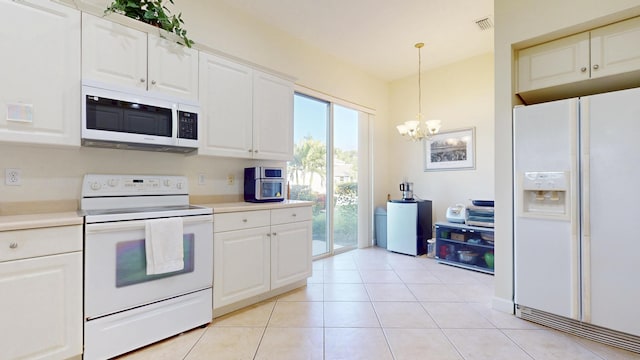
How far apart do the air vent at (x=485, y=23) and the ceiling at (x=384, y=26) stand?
0.15ft

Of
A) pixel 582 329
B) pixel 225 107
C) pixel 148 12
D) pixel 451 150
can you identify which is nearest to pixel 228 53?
pixel 225 107

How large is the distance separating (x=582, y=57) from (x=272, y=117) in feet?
8.65

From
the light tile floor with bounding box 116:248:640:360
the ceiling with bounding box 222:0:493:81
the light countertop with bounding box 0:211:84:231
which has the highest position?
the ceiling with bounding box 222:0:493:81

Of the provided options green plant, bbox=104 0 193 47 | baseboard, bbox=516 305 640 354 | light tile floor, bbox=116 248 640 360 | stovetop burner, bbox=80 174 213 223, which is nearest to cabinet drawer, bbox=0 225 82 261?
stovetop burner, bbox=80 174 213 223

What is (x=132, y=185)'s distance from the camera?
2238mm

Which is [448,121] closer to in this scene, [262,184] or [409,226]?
[409,226]

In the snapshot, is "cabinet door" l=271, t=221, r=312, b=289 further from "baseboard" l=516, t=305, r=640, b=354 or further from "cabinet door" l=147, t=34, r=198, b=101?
"baseboard" l=516, t=305, r=640, b=354

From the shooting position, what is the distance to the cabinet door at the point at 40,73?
1616 millimetres

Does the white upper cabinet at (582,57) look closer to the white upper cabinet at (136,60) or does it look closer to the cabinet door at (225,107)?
the cabinet door at (225,107)

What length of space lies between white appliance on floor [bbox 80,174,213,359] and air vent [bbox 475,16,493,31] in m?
3.55

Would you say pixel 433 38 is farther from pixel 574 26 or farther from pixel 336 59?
pixel 574 26

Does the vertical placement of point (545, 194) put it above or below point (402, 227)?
above

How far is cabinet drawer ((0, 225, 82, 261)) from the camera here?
144 cm

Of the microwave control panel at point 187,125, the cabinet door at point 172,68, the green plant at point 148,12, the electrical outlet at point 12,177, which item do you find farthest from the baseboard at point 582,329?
the electrical outlet at point 12,177
